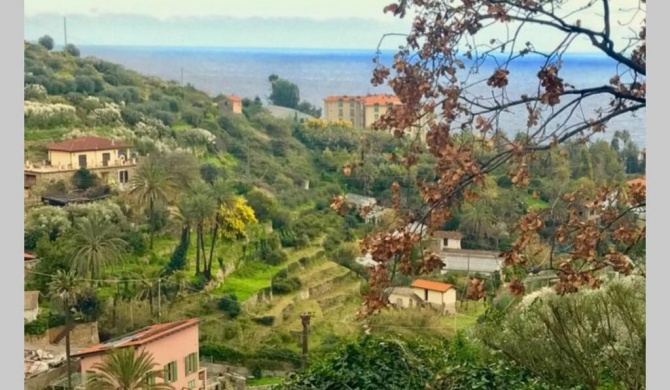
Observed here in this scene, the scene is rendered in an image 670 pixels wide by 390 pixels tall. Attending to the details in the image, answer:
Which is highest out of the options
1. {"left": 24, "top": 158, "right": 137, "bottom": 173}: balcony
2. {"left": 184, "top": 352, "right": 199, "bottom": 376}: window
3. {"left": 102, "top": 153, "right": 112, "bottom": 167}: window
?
{"left": 102, "top": 153, "right": 112, "bottom": 167}: window

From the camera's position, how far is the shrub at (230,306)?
3506 mm

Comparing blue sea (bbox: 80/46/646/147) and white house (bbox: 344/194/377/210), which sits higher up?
blue sea (bbox: 80/46/646/147)

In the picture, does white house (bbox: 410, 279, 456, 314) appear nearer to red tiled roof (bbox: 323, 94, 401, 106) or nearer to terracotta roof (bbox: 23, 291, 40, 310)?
red tiled roof (bbox: 323, 94, 401, 106)

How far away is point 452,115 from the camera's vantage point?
298 cm

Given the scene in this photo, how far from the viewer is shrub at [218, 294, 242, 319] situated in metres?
3.51

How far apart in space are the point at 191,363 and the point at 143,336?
0.70 feet

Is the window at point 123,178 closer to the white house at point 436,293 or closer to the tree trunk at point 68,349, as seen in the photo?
the tree trunk at point 68,349

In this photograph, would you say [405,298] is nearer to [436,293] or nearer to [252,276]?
[436,293]

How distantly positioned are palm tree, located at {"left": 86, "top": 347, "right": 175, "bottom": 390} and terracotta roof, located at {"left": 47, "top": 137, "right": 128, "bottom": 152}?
779mm

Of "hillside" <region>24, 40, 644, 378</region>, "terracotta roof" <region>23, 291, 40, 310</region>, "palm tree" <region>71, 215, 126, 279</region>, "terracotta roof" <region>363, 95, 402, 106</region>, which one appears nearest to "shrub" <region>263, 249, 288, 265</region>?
"hillside" <region>24, 40, 644, 378</region>

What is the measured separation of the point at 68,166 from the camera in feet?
11.4

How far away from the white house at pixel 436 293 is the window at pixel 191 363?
88 cm

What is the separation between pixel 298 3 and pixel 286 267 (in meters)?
1.03

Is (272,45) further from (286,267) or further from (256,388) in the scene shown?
(256,388)
